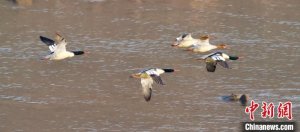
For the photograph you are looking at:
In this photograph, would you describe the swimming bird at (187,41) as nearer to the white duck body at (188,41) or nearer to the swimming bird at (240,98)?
the white duck body at (188,41)

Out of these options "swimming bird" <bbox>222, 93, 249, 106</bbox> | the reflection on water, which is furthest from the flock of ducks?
the reflection on water

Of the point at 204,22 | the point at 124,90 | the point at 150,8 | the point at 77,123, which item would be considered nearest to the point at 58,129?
the point at 77,123

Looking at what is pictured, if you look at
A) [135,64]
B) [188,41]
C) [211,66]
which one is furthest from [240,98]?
[135,64]

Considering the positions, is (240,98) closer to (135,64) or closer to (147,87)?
(147,87)

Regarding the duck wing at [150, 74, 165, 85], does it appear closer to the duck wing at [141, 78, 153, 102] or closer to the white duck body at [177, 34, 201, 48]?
the duck wing at [141, 78, 153, 102]

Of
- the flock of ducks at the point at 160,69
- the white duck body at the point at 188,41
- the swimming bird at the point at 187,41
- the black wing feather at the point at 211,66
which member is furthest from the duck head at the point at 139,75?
the white duck body at the point at 188,41

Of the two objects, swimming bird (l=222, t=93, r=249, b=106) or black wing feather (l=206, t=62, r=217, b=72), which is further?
swimming bird (l=222, t=93, r=249, b=106)

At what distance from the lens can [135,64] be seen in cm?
4269

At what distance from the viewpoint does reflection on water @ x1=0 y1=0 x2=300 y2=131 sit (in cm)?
3606

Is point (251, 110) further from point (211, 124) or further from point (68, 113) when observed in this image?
point (68, 113)

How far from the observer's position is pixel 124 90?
39281mm

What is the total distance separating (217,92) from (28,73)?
840 centimetres

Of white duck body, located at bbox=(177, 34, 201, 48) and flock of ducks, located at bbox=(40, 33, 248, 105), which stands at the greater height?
white duck body, located at bbox=(177, 34, 201, 48)

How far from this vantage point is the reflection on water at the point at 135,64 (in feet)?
118
